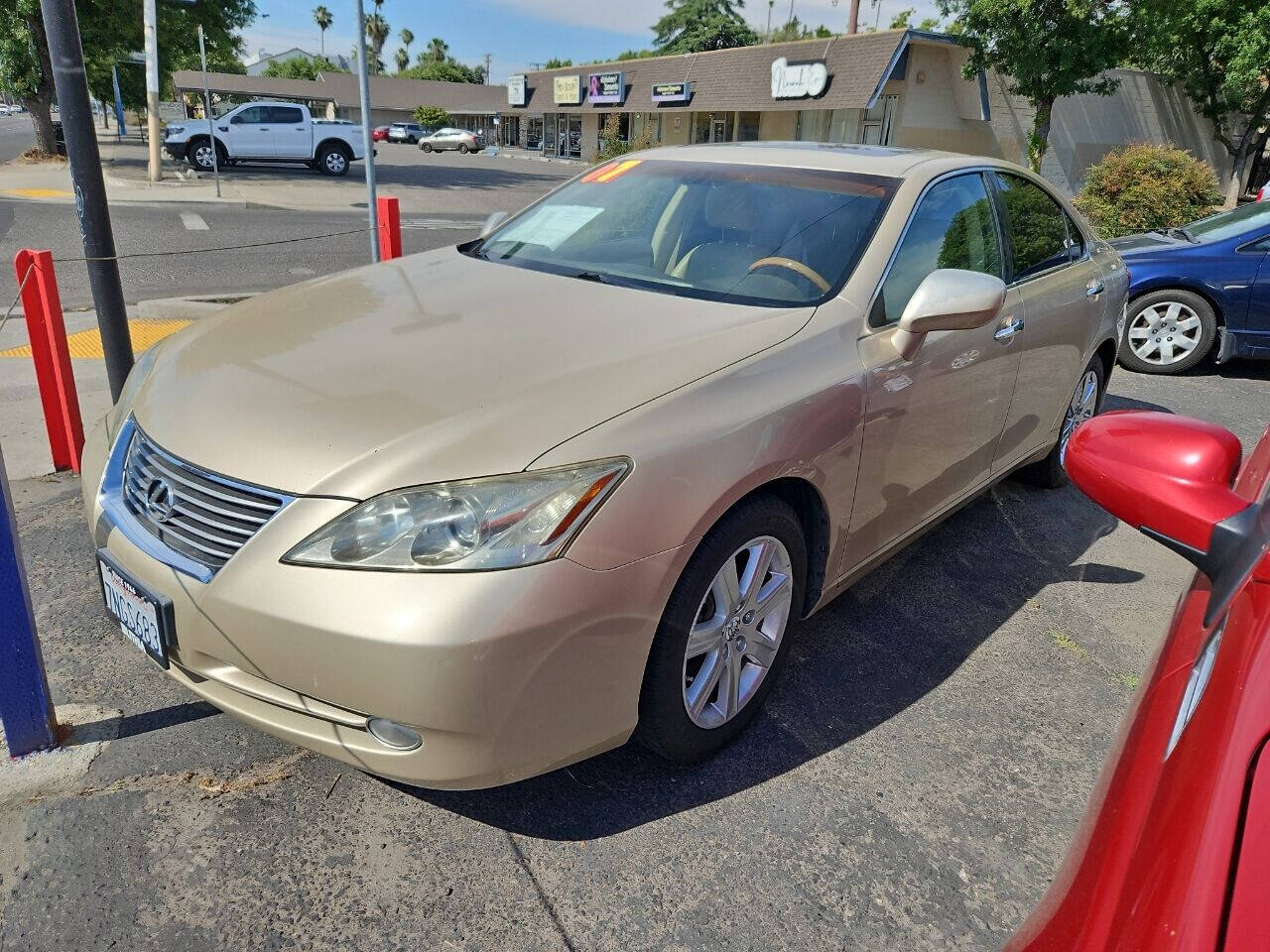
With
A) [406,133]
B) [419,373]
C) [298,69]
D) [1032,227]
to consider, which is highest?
[298,69]

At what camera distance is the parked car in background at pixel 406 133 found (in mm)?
58625

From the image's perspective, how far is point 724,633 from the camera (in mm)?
2502

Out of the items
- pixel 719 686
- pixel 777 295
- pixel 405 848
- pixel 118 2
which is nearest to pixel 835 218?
pixel 777 295

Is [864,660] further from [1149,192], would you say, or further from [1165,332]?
[1149,192]

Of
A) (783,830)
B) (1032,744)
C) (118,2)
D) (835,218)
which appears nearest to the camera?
(783,830)

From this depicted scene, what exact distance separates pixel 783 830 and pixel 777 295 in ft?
5.24

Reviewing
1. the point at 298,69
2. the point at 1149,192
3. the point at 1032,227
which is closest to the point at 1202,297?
the point at 1032,227

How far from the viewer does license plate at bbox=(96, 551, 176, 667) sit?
216 centimetres

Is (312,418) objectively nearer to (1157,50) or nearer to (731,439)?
(731,439)

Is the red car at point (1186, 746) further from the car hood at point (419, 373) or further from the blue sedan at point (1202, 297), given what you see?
the blue sedan at point (1202, 297)

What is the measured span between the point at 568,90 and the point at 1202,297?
41566mm

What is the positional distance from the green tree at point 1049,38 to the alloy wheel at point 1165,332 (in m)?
14.3

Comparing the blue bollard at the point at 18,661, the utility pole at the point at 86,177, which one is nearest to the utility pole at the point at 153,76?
the utility pole at the point at 86,177

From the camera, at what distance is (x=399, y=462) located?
2.04m
